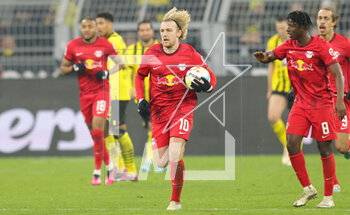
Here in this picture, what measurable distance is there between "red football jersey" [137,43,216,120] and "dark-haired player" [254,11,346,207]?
2.40 feet

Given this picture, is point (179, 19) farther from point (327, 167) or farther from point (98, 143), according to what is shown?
point (98, 143)

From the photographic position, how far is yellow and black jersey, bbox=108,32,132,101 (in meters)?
11.7

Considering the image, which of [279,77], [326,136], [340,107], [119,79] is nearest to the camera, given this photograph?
[340,107]

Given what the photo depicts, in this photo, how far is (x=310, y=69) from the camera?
794cm

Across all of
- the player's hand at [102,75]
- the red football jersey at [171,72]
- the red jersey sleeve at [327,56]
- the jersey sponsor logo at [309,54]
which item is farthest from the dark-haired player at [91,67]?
the red jersey sleeve at [327,56]

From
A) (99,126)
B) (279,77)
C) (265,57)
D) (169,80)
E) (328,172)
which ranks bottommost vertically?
(99,126)

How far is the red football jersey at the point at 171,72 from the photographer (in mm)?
8062

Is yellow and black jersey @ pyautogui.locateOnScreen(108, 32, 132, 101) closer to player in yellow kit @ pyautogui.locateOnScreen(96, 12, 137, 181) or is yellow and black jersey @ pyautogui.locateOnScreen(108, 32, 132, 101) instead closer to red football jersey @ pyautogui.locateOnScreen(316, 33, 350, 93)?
player in yellow kit @ pyautogui.locateOnScreen(96, 12, 137, 181)

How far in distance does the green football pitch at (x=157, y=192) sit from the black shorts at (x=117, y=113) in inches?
38.7

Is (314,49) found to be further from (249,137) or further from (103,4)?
(103,4)

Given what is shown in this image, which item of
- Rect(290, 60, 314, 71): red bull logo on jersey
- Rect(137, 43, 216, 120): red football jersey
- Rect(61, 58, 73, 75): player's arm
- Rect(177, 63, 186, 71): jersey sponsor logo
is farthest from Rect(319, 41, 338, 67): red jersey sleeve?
Rect(61, 58, 73, 75): player's arm

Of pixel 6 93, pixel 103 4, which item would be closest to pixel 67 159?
pixel 6 93

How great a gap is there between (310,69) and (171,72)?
1.48 m

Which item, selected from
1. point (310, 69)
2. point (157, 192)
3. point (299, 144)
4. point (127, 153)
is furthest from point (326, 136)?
point (127, 153)
